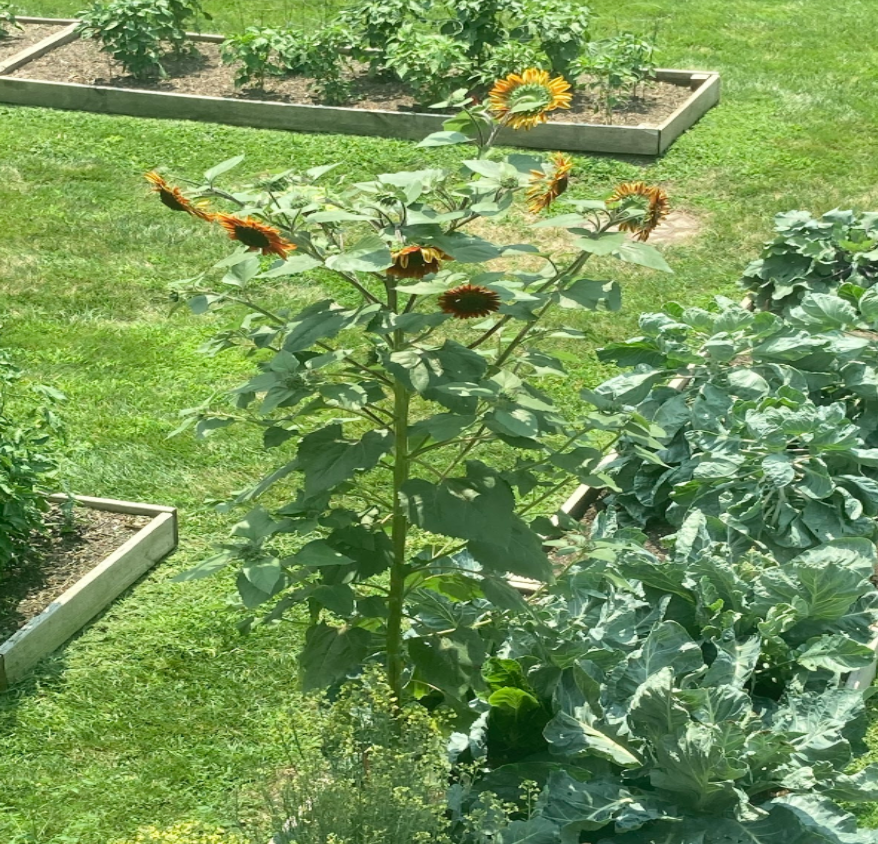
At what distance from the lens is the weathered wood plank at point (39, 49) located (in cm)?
1143

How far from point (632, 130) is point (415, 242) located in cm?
650

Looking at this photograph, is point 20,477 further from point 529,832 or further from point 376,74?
point 376,74

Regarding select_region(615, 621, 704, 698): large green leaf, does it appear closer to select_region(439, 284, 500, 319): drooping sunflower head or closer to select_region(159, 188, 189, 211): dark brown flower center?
select_region(439, 284, 500, 319): drooping sunflower head

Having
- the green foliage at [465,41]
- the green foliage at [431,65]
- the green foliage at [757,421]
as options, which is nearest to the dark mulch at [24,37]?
the green foliage at [465,41]

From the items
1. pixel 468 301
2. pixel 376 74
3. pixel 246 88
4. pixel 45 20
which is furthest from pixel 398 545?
pixel 45 20

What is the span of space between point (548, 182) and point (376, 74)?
25.2 ft

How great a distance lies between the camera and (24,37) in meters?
12.4

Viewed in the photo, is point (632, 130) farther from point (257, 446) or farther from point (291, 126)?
point (257, 446)

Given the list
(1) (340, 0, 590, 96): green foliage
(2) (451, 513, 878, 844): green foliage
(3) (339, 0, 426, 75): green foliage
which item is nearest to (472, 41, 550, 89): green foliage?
(1) (340, 0, 590, 96): green foliage

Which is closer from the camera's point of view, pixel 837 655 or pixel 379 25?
pixel 837 655

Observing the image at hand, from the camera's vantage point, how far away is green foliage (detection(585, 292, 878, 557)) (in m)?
5.25

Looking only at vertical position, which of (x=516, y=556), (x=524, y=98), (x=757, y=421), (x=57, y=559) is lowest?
(x=57, y=559)

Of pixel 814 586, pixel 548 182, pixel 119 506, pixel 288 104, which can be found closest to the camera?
pixel 548 182

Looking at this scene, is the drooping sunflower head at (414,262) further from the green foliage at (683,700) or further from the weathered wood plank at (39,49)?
the weathered wood plank at (39,49)
